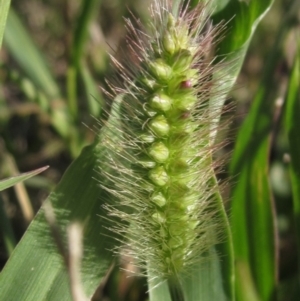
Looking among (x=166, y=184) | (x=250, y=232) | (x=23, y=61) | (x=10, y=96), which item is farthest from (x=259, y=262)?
(x=10, y=96)

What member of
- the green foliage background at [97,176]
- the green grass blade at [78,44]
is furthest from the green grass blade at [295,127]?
the green grass blade at [78,44]

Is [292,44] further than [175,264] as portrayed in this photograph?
Yes

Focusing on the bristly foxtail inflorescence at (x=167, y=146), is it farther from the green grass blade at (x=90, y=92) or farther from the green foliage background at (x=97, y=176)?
the green grass blade at (x=90, y=92)

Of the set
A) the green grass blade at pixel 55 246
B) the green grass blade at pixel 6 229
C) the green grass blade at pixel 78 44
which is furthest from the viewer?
the green grass blade at pixel 78 44

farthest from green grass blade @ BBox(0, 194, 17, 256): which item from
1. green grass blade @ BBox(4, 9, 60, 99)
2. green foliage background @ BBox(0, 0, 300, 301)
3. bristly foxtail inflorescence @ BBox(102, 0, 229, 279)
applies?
green grass blade @ BBox(4, 9, 60, 99)

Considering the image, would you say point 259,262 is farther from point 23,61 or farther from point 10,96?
point 10,96

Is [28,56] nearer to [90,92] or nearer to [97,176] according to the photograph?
Result: [90,92]

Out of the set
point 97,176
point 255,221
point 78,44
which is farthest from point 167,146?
point 78,44
